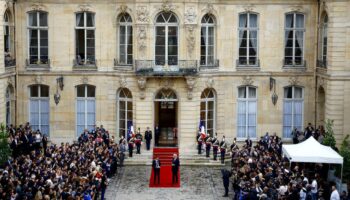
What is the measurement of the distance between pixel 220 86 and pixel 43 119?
40.6 feet

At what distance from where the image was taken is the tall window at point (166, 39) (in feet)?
142

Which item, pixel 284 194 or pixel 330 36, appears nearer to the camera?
pixel 284 194

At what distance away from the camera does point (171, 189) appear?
36.2 metres

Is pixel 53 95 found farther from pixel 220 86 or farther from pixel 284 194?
pixel 284 194

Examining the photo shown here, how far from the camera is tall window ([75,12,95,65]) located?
148 ft

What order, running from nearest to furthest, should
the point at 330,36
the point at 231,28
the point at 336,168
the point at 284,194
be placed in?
1. the point at 284,194
2. the point at 336,168
3. the point at 330,36
4. the point at 231,28

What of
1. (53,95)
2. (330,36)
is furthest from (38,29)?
(330,36)

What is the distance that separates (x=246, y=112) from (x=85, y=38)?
12.2 m

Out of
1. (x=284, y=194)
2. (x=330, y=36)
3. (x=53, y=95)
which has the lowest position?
(x=284, y=194)

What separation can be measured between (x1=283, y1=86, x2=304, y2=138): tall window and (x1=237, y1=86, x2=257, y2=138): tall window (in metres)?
2.17

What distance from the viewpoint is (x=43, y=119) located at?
45.7 metres

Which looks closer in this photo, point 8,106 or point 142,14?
point 142,14

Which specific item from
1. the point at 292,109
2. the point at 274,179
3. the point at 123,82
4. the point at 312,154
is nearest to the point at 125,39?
the point at 123,82

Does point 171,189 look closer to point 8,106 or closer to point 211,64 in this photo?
point 211,64
